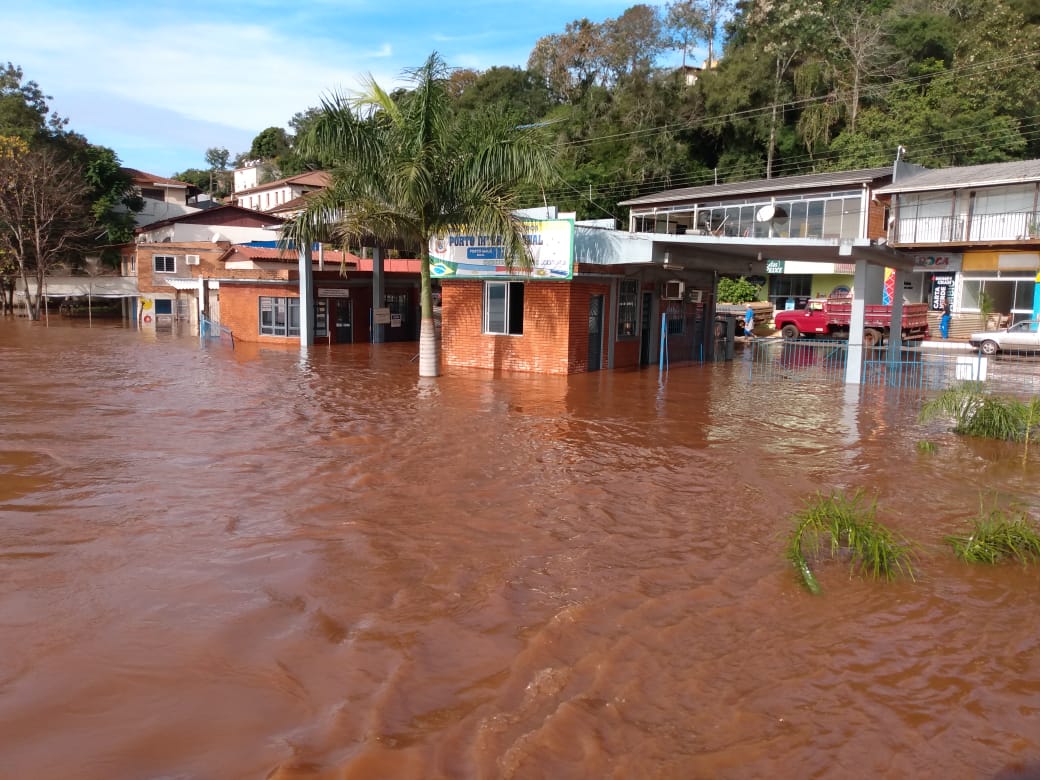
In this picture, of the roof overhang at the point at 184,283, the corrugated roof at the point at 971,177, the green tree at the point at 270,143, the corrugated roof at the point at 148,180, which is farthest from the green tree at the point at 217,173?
the corrugated roof at the point at 971,177

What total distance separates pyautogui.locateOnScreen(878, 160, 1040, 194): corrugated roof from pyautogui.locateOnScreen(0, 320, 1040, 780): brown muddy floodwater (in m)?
26.4

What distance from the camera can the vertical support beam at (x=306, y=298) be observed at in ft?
91.6

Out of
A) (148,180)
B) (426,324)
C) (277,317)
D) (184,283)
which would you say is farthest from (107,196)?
(426,324)

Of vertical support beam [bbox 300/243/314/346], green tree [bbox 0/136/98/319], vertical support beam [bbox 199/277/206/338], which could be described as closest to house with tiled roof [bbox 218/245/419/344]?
vertical support beam [bbox 300/243/314/346]

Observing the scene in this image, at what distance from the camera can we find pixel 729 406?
54.7 ft

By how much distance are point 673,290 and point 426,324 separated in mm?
8993

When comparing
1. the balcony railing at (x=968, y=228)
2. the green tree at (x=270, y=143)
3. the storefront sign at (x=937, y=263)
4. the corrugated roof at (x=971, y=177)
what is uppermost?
the green tree at (x=270, y=143)

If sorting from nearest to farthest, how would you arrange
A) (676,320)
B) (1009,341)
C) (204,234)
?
(676,320), (1009,341), (204,234)

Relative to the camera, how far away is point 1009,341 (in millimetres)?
27734

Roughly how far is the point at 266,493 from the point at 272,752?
209 inches

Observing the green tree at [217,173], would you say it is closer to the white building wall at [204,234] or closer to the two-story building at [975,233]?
the white building wall at [204,234]

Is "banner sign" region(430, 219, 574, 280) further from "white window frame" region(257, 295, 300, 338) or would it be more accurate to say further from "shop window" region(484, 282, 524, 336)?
"white window frame" region(257, 295, 300, 338)

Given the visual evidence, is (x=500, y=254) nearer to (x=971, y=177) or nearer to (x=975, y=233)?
(x=975, y=233)

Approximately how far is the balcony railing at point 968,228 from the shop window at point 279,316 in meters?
27.3
